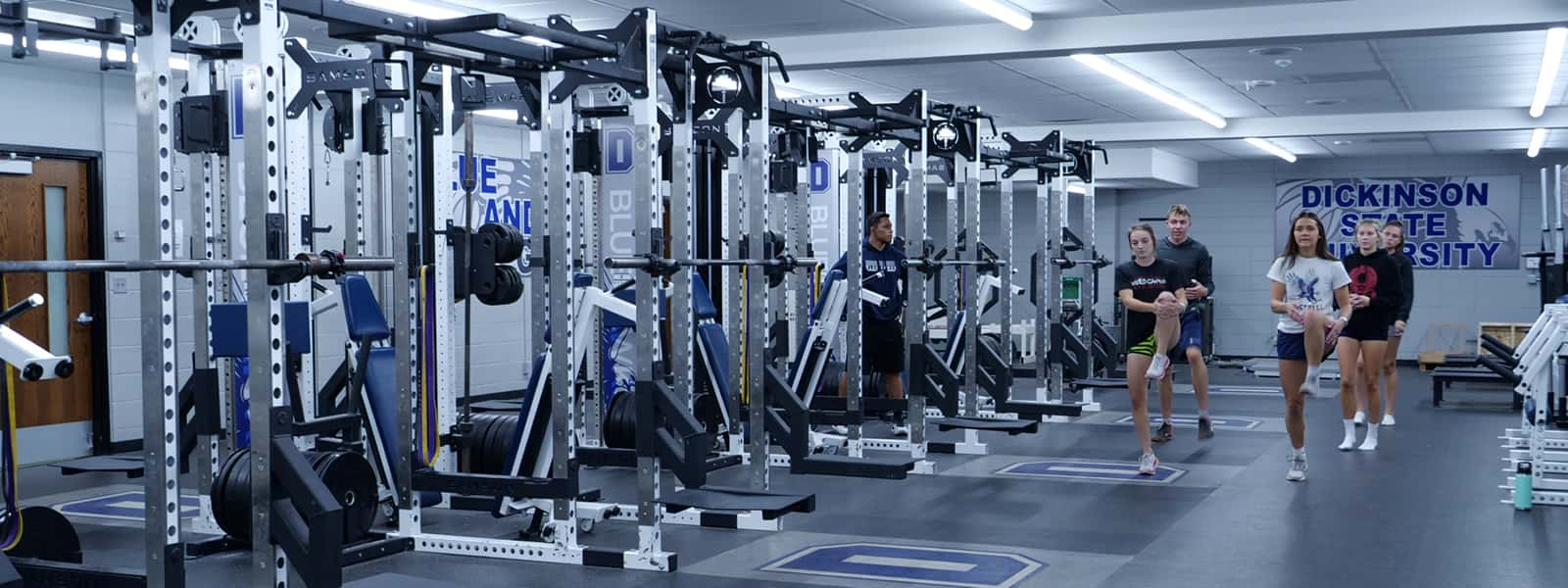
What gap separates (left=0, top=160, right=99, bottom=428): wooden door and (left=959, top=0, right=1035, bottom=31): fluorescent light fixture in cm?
559

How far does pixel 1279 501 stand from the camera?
651 cm

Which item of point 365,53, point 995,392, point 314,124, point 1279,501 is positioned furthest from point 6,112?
point 1279,501

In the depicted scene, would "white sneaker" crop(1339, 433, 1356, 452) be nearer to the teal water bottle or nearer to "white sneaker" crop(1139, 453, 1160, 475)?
"white sneaker" crop(1139, 453, 1160, 475)

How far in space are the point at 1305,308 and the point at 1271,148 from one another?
10.0m

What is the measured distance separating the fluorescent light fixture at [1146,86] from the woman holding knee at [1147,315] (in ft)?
5.62

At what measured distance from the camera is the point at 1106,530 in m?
5.84

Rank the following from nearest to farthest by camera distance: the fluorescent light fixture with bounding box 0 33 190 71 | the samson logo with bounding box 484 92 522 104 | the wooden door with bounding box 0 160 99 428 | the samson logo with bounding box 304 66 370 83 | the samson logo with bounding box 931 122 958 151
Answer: the samson logo with bounding box 304 66 370 83 → the samson logo with bounding box 484 92 522 104 → the fluorescent light fixture with bounding box 0 33 190 71 → the samson logo with bounding box 931 122 958 151 → the wooden door with bounding box 0 160 99 428

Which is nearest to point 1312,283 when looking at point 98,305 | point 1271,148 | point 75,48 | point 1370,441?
point 1370,441

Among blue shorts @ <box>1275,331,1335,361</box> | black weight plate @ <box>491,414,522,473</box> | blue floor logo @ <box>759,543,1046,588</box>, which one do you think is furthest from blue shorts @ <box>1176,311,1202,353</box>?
black weight plate @ <box>491,414,522,473</box>

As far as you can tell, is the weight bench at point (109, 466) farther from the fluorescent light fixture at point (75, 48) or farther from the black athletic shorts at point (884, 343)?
the black athletic shorts at point (884, 343)

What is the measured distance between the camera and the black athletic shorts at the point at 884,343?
28.4 feet

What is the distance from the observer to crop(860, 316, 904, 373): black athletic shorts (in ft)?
28.4

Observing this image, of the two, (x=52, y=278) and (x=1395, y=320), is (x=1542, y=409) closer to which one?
(x=1395, y=320)

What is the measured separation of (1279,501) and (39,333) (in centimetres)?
719
